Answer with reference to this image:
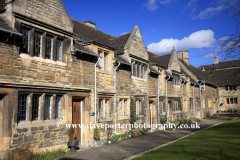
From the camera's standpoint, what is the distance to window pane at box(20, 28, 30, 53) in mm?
8100

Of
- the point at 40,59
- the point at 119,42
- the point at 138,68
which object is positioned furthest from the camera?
the point at 138,68

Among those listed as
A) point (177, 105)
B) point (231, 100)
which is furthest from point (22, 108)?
point (231, 100)

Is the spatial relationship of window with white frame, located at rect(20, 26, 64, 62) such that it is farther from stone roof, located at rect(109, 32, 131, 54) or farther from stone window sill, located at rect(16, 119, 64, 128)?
stone roof, located at rect(109, 32, 131, 54)

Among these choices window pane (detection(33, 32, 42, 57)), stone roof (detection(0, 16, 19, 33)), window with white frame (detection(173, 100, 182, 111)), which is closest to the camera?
Result: stone roof (detection(0, 16, 19, 33))

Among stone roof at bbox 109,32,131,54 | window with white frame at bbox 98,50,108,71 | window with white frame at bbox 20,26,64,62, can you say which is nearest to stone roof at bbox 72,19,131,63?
stone roof at bbox 109,32,131,54

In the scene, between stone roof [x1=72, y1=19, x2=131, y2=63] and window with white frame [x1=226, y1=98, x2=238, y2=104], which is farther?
Answer: window with white frame [x1=226, y1=98, x2=238, y2=104]

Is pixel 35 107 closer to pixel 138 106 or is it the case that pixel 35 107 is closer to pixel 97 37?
pixel 97 37

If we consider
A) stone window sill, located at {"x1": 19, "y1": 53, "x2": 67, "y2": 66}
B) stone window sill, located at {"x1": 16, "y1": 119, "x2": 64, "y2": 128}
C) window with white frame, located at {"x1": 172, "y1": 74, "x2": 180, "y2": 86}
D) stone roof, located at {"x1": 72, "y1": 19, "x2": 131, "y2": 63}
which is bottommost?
stone window sill, located at {"x1": 16, "y1": 119, "x2": 64, "y2": 128}

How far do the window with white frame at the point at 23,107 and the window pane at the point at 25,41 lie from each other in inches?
73.4

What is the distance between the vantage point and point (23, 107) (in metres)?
7.94

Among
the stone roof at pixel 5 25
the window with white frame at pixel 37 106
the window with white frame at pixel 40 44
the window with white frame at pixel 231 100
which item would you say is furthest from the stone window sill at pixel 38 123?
the window with white frame at pixel 231 100

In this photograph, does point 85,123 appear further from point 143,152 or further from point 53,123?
point 143,152

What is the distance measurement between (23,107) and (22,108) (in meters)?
0.06

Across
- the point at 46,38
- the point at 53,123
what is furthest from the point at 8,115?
the point at 46,38
